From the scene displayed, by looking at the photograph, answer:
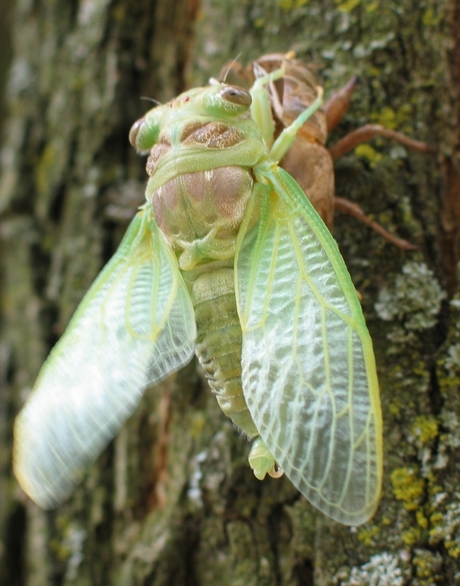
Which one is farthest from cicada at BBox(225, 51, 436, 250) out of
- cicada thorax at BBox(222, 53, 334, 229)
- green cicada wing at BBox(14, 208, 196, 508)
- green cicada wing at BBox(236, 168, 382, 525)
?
green cicada wing at BBox(14, 208, 196, 508)

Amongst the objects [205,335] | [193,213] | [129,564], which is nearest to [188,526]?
[129,564]

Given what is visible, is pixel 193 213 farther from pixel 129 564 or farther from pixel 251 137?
pixel 129 564

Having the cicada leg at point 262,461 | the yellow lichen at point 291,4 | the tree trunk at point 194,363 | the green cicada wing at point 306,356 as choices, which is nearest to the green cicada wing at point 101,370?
the green cicada wing at point 306,356

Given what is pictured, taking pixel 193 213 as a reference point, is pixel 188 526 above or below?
below

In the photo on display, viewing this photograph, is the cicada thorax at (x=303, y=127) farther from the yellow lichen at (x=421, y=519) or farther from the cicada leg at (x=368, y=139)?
the yellow lichen at (x=421, y=519)

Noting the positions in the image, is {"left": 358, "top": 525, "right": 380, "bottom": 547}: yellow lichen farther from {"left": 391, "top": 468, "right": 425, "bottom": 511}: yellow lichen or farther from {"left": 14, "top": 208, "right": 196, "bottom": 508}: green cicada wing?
{"left": 14, "top": 208, "right": 196, "bottom": 508}: green cicada wing
